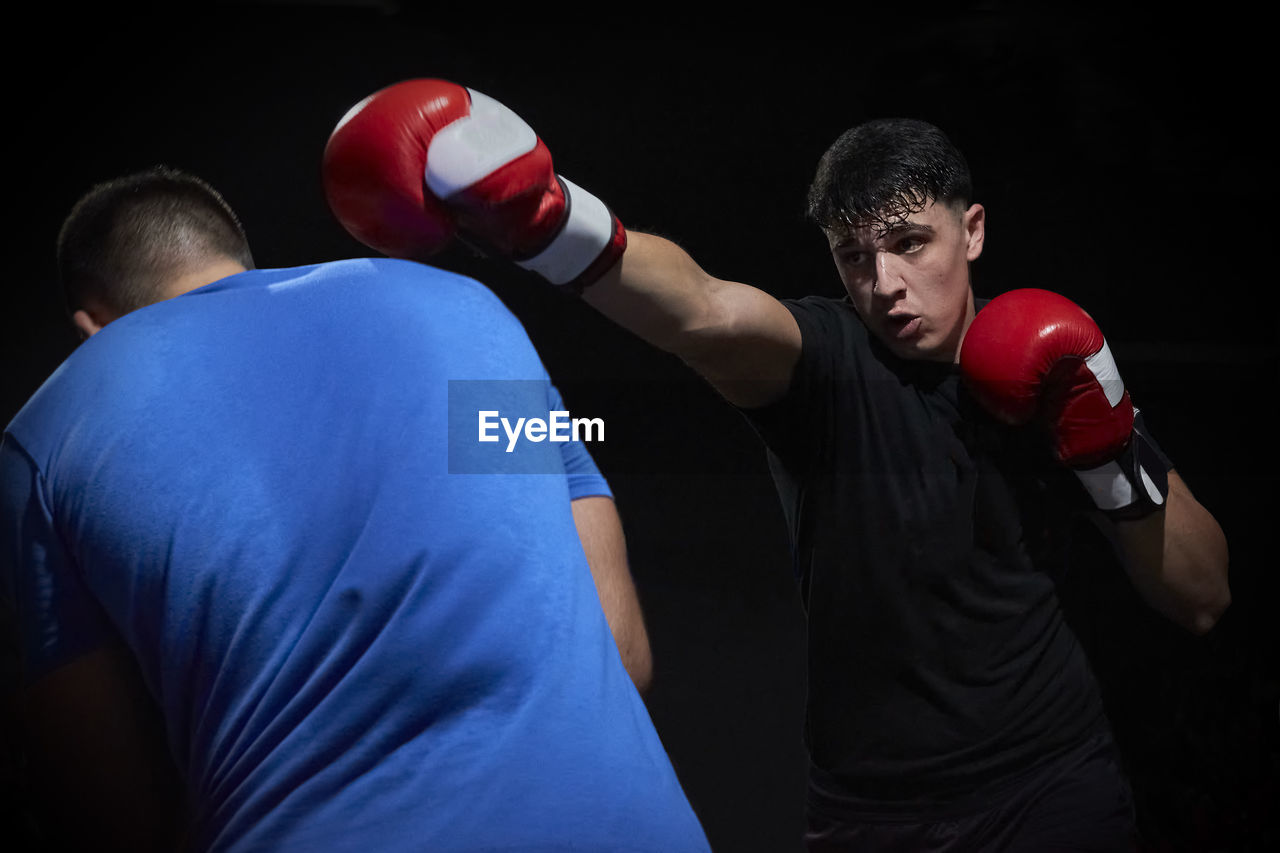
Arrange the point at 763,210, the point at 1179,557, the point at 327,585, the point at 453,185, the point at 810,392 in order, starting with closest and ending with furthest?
the point at 327,585 < the point at 453,185 < the point at 810,392 < the point at 1179,557 < the point at 763,210

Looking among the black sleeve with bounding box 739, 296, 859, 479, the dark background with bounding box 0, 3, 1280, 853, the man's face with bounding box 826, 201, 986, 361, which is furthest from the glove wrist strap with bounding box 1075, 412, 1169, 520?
the dark background with bounding box 0, 3, 1280, 853

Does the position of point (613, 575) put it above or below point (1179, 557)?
above

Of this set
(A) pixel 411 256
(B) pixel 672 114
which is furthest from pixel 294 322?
(B) pixel 672 114

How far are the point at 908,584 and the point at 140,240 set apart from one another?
1.06 metres

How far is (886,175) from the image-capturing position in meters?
1.43

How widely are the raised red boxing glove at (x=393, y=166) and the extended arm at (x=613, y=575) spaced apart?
0.35 m

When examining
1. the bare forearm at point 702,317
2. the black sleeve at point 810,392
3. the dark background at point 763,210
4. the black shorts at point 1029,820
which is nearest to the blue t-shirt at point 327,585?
the bare forearm at point 702,317

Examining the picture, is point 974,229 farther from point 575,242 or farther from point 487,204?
point 487,204

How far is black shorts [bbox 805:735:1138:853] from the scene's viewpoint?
137 cm

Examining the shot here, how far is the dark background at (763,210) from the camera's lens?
1.89 meters

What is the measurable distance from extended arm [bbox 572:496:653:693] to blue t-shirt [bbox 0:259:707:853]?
0.22m

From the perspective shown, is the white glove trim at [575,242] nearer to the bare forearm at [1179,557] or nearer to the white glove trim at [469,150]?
the white glove trim at [469,150]

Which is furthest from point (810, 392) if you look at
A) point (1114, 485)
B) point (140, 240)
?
point (140, 240)

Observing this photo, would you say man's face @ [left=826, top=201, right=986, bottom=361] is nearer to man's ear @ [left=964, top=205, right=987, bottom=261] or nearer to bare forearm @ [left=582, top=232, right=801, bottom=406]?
man's ear @ [left=964, top=205, right=987, bottom=261]
